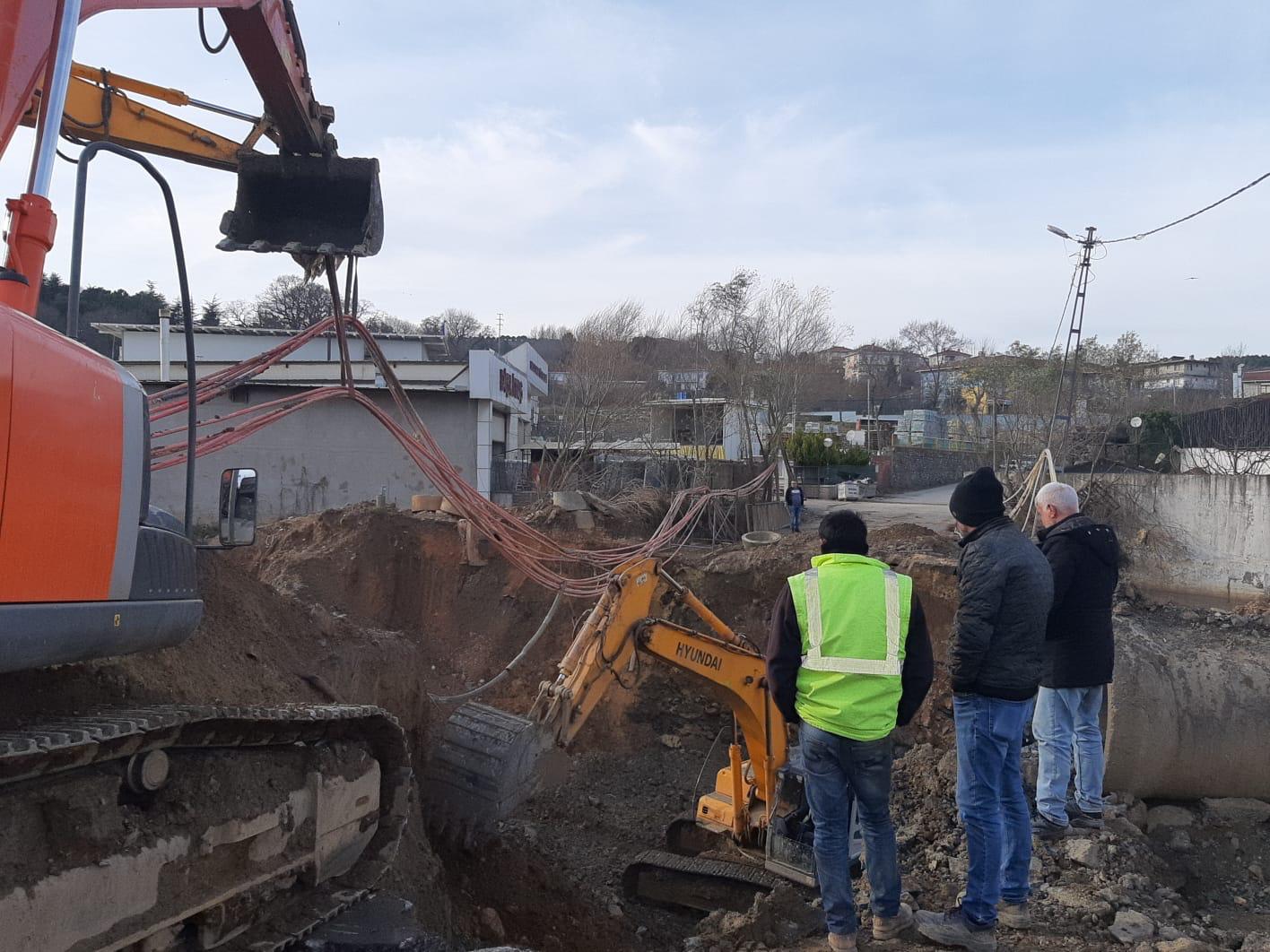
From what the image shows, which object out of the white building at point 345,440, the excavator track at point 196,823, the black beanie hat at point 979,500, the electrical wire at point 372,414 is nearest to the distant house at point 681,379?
the white building at point 345,440

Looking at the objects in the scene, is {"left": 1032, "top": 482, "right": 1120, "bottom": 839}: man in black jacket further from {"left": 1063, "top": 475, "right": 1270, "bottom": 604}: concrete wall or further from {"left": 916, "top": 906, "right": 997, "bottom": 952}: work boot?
{"left": 1063, "top": 475, "right": 1270, "bottom": 604}: concrete wall

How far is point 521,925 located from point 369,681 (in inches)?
66.0

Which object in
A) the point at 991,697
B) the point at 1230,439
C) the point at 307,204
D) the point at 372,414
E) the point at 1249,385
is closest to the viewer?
the point at 991,697

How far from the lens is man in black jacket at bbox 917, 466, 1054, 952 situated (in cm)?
390

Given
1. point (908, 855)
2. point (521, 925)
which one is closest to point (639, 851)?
point (521, 925)

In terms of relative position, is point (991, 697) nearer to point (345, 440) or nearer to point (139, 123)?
point (139, 123)

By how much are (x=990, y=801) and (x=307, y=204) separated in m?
4.37

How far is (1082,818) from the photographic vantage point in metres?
5.16

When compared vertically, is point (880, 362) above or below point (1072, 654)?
above

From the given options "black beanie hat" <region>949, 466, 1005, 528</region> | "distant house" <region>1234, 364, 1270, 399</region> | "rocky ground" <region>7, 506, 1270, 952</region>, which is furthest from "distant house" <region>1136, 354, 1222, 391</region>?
"black beanie hat" <region>949, 466, 1005, 528</region>

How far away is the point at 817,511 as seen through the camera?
80.1 feet

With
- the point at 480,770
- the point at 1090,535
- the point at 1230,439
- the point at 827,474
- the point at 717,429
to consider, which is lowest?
the point at 480,770

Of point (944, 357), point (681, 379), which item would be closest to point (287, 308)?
point (681, 379)

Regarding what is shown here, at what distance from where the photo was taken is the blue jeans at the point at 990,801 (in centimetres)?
390
